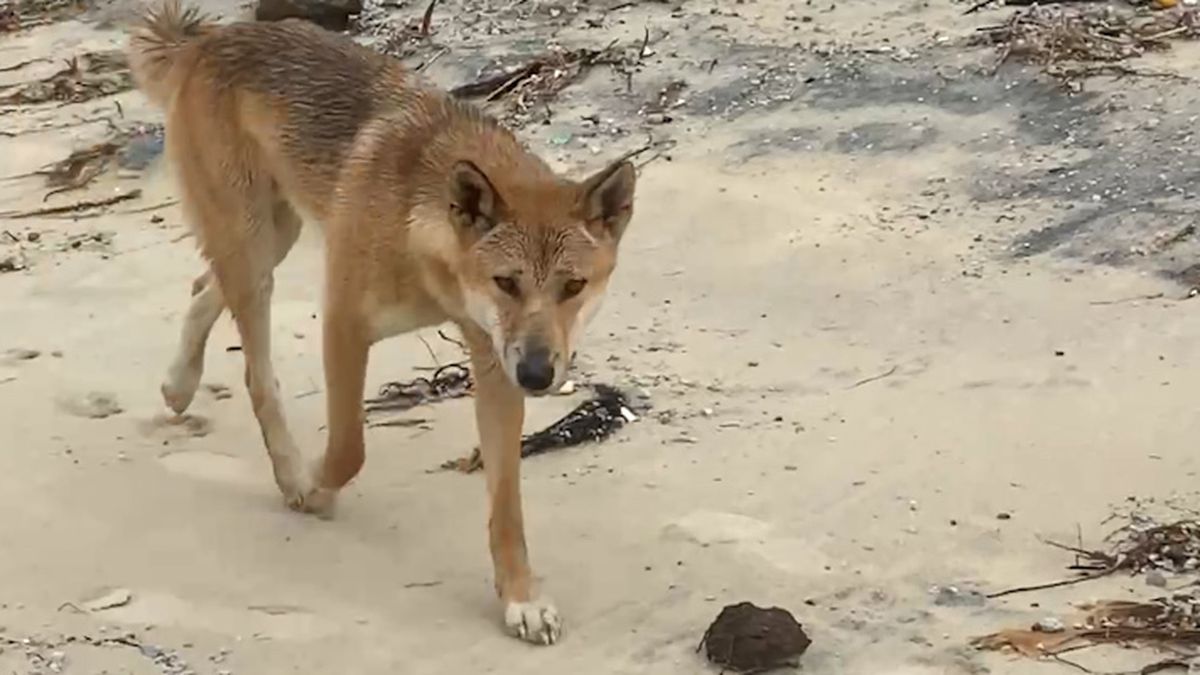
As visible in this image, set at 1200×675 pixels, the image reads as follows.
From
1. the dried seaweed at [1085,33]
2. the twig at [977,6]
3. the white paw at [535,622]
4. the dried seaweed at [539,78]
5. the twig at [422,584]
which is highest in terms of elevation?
the white paw at [535,622]

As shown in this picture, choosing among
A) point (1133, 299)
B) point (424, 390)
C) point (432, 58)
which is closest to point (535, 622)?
point (424, 390)

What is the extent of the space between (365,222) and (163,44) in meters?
1.48

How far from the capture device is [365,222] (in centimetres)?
532

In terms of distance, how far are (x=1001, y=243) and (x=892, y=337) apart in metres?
1.01

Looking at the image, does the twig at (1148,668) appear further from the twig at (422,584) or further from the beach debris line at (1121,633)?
the twig at (422,584)

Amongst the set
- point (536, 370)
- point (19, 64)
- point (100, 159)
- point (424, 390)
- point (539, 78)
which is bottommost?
point (19, 64)

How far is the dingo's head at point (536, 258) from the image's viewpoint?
4.74m

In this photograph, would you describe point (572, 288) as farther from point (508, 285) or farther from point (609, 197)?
point (609, 197)

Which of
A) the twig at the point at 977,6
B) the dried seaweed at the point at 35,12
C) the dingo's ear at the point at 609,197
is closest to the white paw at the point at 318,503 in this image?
the dingo's ear at the point at 609,197

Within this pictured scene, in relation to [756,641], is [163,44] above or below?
above

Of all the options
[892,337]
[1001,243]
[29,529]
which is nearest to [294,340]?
[29,529]

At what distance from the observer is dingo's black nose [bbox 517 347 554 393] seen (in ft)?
15.3

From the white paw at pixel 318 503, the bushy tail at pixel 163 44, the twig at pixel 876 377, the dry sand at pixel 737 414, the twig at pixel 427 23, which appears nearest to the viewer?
the dry sand at pixel 737 414

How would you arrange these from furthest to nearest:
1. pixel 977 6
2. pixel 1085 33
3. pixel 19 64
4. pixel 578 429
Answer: pixel 19 64 → pixel 977 6 → pixel 1085 33 → pixel 578 429
